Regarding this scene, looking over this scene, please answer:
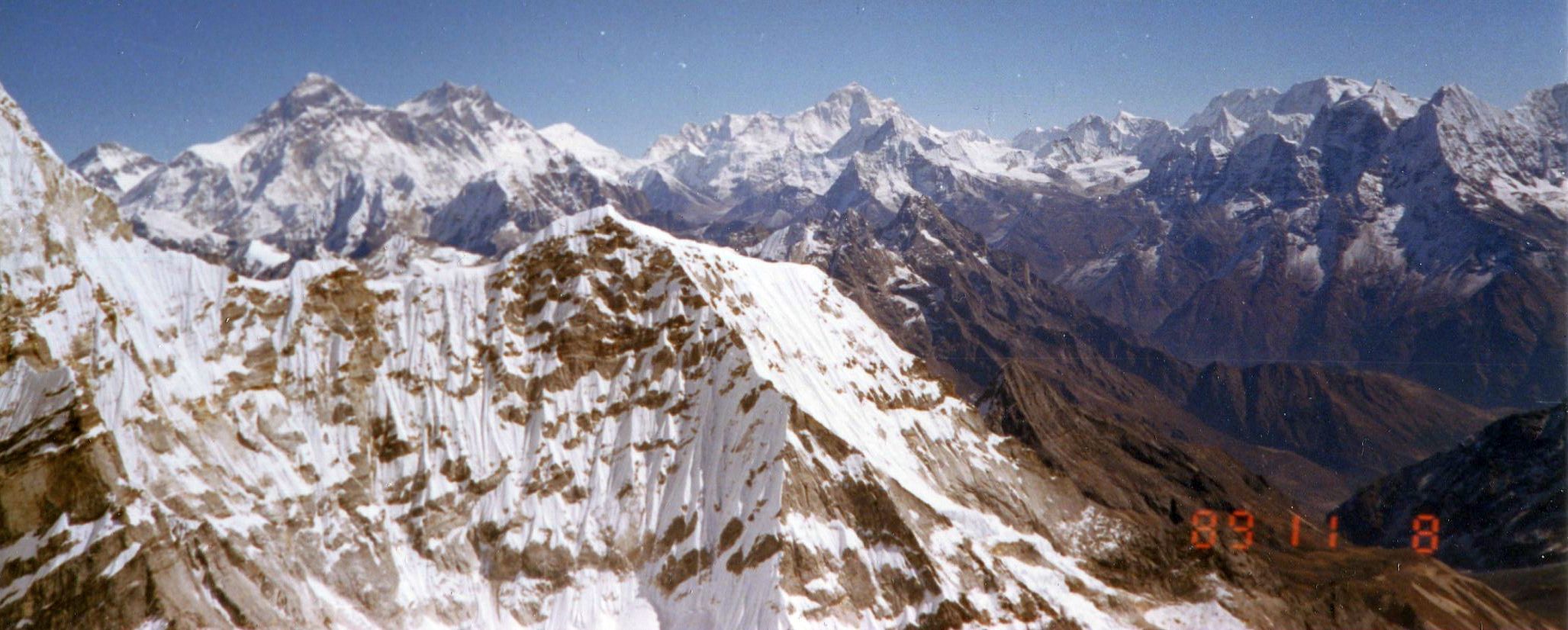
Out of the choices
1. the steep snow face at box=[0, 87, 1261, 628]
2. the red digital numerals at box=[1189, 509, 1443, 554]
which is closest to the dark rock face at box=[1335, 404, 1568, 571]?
the red digital numerals at box=[1189, 509, 1443, 554]

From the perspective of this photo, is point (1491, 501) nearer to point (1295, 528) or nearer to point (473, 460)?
point (1295, 528)

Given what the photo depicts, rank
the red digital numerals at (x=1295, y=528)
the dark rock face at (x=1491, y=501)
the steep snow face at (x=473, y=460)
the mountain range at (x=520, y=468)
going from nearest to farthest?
the steep snow face at (x=473, y=460) < the mountain range at (x=520, y=468) < the dark rock face at (x=1491, y=501) < the red digital numerals at (x=1295, y=528)

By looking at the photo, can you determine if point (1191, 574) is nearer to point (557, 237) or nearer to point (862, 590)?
point (862, 590)

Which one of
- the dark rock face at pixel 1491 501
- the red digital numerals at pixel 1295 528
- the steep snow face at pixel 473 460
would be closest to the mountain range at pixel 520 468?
the steep snow face at pixel 473 460

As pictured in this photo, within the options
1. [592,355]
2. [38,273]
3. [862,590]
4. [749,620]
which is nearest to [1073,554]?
[862,590]

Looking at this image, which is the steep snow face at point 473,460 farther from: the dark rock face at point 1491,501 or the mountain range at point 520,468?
the dark rock face at point 1491,501

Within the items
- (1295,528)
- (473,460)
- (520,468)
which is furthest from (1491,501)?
(473,460)
